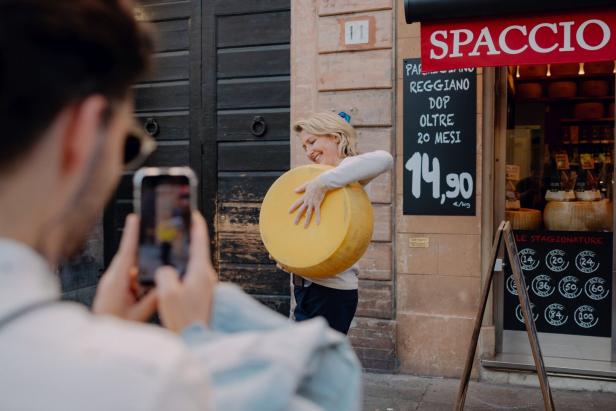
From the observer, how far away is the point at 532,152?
6141mm

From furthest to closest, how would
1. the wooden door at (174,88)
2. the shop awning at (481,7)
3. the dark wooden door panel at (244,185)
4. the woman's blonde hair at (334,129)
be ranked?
the wooden door at (174,88)
the dark wooden door panel at (244,185)
the shop awning at (481,7)
the woman's blonde hair at (334,129)


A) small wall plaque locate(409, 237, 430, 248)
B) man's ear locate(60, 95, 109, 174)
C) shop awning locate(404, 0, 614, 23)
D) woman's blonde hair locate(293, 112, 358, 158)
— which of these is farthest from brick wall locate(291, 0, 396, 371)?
man's ear locate(60, 95, 109, 174)

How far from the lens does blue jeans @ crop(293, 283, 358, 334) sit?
12.2 feet

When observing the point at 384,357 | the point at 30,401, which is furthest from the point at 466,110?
the point at 30,401

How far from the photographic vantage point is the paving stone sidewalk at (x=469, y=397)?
5.12m

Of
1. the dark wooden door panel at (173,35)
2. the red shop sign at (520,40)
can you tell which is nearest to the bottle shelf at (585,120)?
the red shop sign at (520,40)

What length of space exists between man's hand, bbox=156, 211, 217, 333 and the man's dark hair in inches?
12.1

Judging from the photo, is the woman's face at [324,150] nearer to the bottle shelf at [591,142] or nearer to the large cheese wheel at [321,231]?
the large cheese wheel at [321,231]

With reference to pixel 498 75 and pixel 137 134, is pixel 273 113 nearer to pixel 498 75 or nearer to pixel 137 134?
pixel 498 75

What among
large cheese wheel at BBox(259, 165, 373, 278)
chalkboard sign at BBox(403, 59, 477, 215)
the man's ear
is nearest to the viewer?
the man's ear

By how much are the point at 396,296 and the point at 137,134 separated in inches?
199

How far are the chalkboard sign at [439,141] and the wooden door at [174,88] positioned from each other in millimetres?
2351

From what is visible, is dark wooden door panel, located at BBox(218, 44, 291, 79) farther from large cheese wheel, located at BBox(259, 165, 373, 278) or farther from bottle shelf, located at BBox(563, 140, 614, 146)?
large cheese wheel, located at BBox(259, 165, 373, 278)

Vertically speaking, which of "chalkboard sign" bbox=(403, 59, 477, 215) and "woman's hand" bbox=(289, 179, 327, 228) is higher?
"chalkboard sign" bbox=(403, 59, 477, 215)
